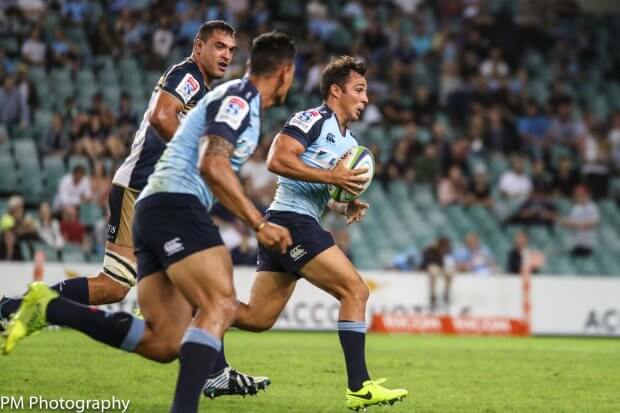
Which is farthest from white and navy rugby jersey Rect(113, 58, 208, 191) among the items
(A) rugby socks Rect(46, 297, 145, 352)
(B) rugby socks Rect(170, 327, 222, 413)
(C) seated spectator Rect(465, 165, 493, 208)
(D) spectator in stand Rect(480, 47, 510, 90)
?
(D) spectator in stand Rect(480, 47, 510, 90)

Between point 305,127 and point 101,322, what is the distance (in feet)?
7.71

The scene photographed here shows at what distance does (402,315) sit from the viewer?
19.3 meters

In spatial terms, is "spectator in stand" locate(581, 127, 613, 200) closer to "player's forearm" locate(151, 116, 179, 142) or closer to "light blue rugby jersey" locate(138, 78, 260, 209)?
"player's forearm" locate(151, 116, 179, 142)

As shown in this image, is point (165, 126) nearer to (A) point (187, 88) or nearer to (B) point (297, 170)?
(A) point (187, 88)

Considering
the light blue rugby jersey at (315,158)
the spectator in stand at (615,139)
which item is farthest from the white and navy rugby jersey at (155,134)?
the spectator in stand at (615,139)

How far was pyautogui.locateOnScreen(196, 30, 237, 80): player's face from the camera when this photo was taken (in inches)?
362

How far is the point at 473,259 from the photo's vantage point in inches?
820

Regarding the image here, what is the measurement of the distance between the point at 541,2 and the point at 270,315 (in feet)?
74.7

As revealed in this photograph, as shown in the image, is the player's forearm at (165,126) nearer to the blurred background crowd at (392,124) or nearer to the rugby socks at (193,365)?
the rugby socks at (193,365)

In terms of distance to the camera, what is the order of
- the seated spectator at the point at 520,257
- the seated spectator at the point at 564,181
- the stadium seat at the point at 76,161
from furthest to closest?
the seated spectator at the point at 564,181
the seated spectator at the point at 520,257
the stadium seat at the point at 76,161

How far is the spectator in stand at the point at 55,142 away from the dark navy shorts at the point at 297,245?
37.8ft

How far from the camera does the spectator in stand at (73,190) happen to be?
1836 cm

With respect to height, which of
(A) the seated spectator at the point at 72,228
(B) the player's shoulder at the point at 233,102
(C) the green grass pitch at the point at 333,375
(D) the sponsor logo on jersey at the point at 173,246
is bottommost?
(C) the green grass pitch at the point at 333,375

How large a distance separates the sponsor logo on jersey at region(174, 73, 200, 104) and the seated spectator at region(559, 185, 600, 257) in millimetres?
14881
